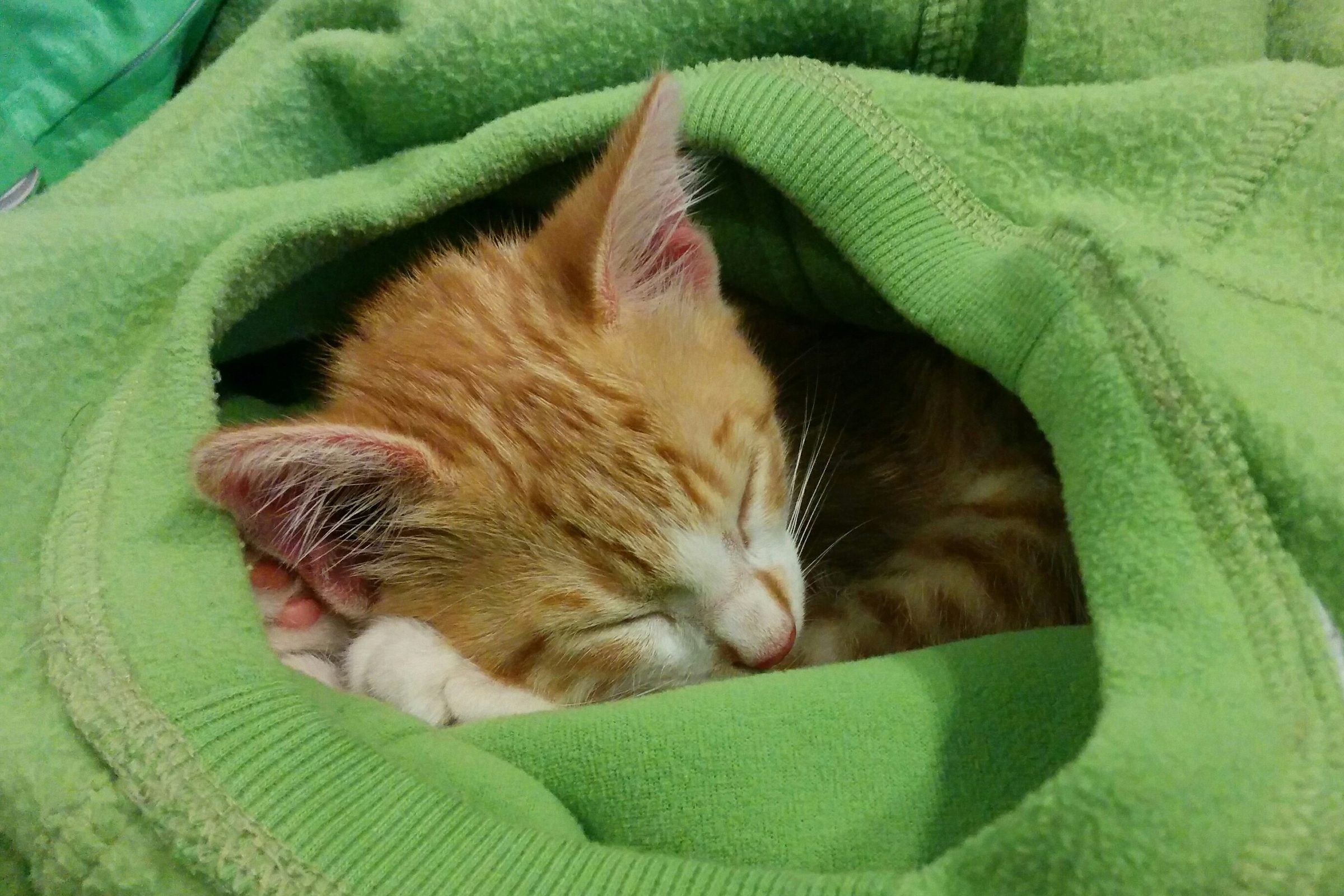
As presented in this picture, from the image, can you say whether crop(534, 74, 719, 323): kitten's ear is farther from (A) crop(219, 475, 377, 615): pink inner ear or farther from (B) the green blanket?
(A) crop(219, 475, 377, 615): pink inner ear

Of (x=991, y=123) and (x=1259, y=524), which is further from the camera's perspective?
→ (x=991, y=123)

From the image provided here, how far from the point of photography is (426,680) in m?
0.77

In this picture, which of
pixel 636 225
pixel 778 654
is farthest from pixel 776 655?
pixel 636 225

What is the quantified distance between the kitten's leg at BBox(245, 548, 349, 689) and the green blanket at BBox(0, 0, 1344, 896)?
0.14 metres

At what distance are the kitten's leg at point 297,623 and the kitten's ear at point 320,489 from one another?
0.09ft

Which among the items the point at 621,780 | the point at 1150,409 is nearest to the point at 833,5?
the point at 1150,409

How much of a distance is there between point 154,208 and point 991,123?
76cm

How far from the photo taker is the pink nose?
30.6 inches

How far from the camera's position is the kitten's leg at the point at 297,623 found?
82 centimetres

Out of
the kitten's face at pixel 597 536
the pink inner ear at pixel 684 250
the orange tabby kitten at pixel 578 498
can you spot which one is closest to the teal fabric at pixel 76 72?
the orange tabby kitten at pixel 578 498

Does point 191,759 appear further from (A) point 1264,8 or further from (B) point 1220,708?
(A) point 1264,8

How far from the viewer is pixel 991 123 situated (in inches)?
30.3

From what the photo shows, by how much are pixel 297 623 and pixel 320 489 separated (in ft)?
0.63

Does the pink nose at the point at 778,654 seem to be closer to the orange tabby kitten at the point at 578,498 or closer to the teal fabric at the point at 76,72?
the orange tabby kitten at the point at 578,498
